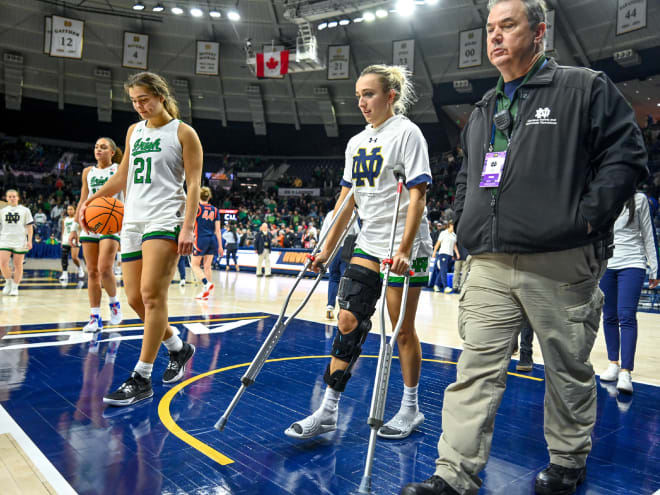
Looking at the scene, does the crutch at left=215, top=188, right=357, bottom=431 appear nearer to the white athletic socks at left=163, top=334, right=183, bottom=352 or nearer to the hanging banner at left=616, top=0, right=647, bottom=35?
the white athletic socks at left=163, top=334, right=183, bottom=352

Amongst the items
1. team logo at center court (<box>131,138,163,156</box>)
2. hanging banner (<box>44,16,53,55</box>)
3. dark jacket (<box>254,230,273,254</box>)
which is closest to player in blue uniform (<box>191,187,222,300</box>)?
team logo at center court (<box>131,138,163,156</box>)

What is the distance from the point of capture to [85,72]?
26656 mm

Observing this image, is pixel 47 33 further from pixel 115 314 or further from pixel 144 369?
pixel 144 369

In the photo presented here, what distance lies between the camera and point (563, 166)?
1886mm

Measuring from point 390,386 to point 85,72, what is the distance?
94.9 ft

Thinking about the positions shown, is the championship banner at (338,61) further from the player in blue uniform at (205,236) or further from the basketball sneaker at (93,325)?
the basketball sneaker at (93,325)

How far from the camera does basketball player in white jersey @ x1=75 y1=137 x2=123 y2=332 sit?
4.88m

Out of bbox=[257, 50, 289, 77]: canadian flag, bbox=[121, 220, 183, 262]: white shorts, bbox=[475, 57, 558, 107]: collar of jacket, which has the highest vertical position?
bbox=[257, 50, 289, 77]: canadian flag

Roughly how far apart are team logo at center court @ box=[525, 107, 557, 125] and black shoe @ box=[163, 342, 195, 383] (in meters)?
2.95

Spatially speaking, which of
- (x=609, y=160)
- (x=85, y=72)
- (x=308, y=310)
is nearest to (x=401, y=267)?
(x=609, y=160)

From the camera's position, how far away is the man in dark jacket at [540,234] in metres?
1.84

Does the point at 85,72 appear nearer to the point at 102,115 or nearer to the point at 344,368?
the point at 102,115

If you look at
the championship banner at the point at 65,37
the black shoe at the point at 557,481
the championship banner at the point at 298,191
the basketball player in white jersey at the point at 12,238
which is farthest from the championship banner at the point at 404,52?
the black shoe at the point at 557,481

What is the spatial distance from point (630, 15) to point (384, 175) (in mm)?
17409
